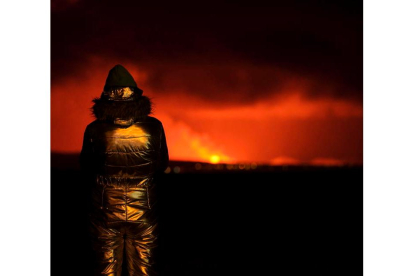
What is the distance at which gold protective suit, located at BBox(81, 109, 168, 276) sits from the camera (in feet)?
9.25

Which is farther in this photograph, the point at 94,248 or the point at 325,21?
the point at 325,21

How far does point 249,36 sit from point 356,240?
206 centimetres

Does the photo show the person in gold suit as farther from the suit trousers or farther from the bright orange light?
the bright orange light

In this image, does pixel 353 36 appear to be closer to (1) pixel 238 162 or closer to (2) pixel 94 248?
(1) pixel 238 162

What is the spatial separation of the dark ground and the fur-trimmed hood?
1467mm

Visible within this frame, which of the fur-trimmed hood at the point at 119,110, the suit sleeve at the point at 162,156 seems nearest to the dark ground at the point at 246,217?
the suit sleeve at the point at 162,156

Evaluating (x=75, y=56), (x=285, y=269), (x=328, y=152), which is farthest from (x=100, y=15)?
(x=285, y=269)

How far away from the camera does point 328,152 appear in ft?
14.2

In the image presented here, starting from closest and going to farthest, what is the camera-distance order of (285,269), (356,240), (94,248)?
(94,248), (285,269), (356,240)

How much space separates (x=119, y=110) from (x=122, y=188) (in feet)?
1.56

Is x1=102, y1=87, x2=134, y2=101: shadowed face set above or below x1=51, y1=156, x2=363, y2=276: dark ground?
above

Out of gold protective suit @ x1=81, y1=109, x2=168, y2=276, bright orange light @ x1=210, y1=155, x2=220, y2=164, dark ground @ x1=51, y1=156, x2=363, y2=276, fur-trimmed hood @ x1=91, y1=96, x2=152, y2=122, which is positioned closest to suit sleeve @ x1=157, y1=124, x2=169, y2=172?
gold protective suit @ x1=81, y1=109, x2=168, y2=276

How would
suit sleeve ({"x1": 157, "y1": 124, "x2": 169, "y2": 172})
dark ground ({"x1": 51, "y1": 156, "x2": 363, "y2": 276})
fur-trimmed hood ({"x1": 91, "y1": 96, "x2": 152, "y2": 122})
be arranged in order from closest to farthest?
1. fur-trimmed hood ({"x1": 91, "y1": 96, "x2": 152, "y2": 122})
2. suit sleeve ({"x1": 157, "y1": 124, "x2": 169, "y2": 172})
3. dark ground ({"x1": 51, "y1": 156, "x2": 363, "y2": 276})

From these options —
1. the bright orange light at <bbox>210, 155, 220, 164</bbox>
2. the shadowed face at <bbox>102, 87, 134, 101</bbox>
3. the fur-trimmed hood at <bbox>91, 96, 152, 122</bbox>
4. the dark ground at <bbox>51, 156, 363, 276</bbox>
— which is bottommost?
the dark ground at <bbox>51, 156, 363, 276</bbox>
